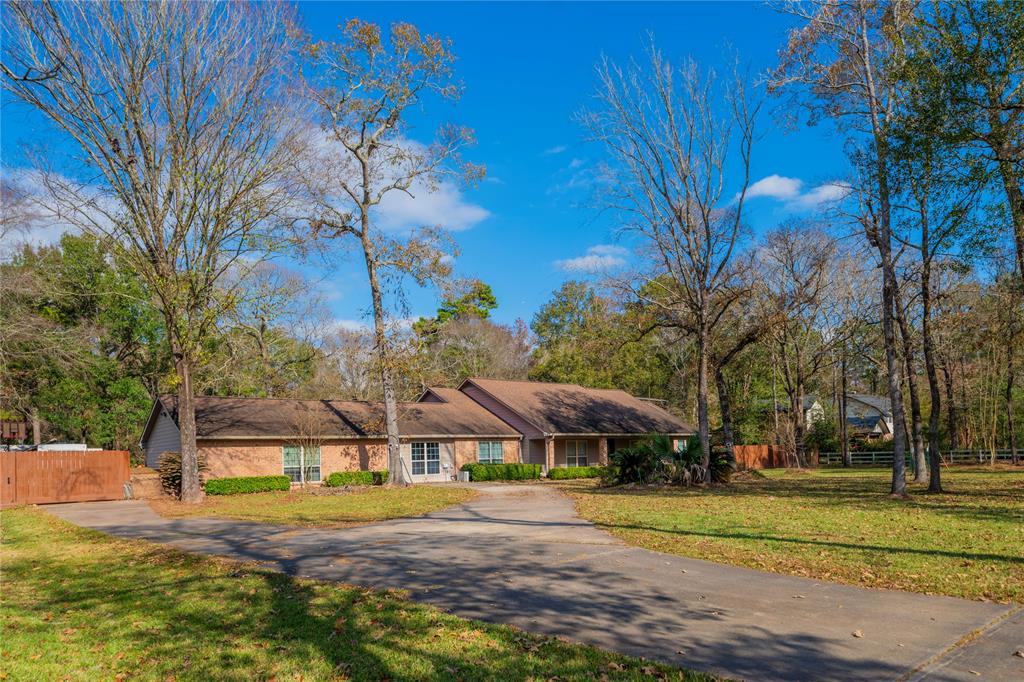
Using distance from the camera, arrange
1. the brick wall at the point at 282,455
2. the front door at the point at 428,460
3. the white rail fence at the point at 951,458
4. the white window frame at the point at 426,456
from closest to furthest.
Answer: the brick wall at the point at 282,455 → the front door at the point at 428,460 → the white window frame at the point at 426,456 → the white rail fence at the point at 951,458

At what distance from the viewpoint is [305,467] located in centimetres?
2781

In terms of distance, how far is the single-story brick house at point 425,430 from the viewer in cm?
2680

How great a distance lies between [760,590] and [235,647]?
17.7 ft

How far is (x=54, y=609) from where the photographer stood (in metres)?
7.56

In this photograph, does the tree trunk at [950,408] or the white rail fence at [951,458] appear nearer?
the tree trunk at [950,408]

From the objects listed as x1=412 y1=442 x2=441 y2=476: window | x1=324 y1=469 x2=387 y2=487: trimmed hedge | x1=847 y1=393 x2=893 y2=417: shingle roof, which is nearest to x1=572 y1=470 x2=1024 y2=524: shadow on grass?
x1=324 y1=469 x2=387 y2=487: trimmed hedge

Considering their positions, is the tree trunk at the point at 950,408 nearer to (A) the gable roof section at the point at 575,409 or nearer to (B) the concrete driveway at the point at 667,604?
(A) the gable roof section at the point at 575,409

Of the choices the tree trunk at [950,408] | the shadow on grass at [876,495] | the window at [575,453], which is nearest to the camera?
the shadow on grass at [876,495]

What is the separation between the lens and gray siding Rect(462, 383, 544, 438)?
1366 inches

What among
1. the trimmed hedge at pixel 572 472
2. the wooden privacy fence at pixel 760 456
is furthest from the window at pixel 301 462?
the wooden privacy fence at pixel 760 456

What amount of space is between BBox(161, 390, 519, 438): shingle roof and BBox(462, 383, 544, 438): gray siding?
1.41ft

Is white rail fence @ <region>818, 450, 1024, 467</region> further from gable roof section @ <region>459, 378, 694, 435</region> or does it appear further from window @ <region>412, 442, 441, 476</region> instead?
window @ <region>412, 442, 441, 476</region>

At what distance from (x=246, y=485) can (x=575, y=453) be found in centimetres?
1728

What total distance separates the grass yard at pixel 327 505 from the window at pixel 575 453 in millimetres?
12437
